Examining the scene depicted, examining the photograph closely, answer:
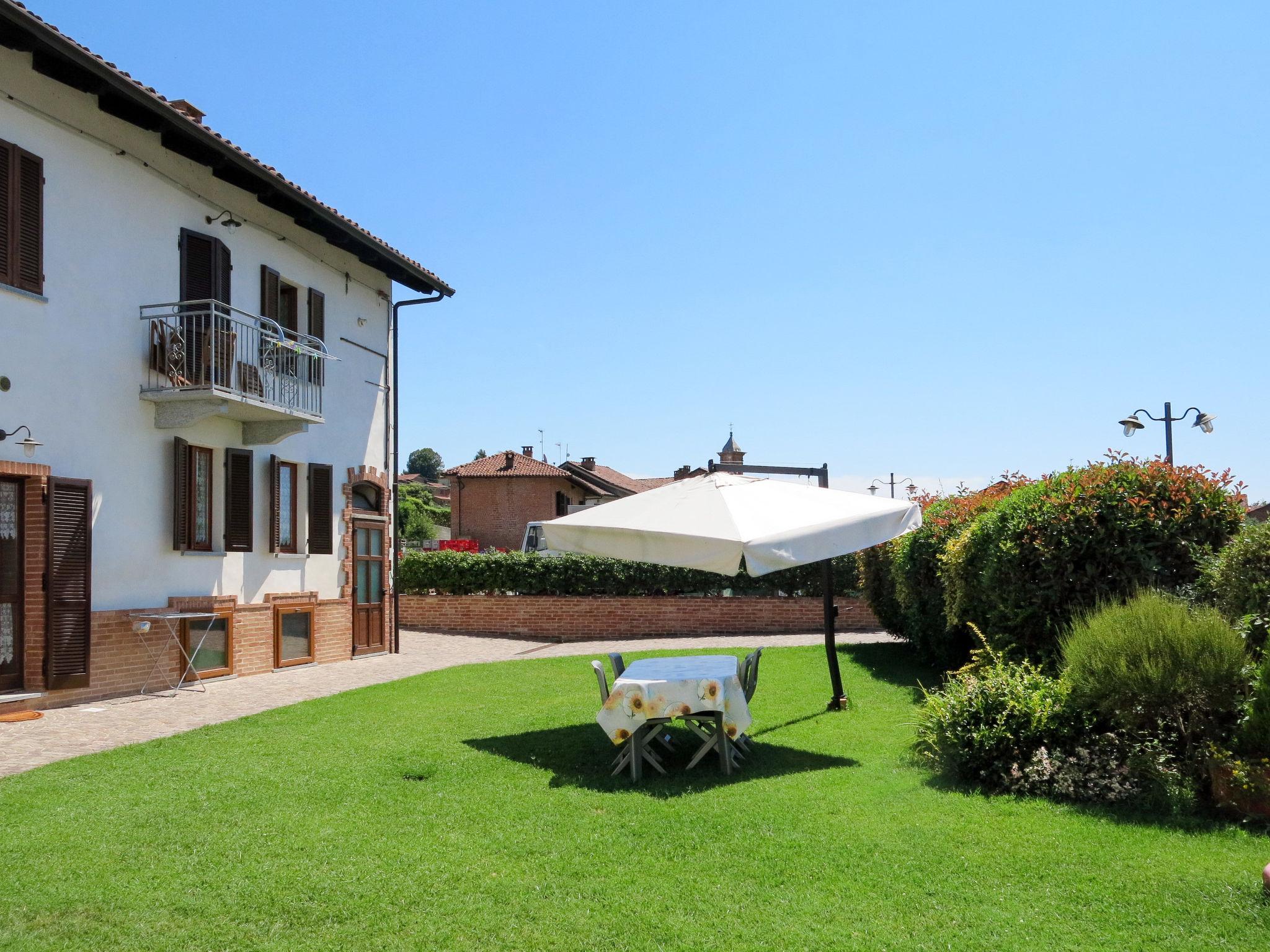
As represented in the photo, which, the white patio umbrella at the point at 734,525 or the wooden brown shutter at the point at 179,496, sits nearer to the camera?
the white patio umbrella at the point at 734,525

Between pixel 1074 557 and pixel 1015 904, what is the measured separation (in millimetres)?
4102

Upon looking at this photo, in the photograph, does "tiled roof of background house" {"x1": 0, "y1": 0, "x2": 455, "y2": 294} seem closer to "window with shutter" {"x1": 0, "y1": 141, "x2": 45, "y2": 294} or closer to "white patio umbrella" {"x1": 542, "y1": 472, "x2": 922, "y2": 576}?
"window with shutter" {"x1": 0, "y1": 141, "x2": 45, "y2": 294}

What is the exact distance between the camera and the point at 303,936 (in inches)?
151

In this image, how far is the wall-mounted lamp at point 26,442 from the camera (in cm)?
966

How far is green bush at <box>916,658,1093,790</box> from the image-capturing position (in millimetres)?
5852

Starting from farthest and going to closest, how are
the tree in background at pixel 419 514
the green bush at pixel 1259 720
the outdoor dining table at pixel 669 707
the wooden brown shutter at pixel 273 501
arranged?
the tree in background at pixel 419 514 < the wooden brown shutter at pixel 273 501 < the outdoor dining table at pixel 669 707 < the green bush at pixel 1259 720

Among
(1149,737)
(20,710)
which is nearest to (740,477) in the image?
(1149,737)

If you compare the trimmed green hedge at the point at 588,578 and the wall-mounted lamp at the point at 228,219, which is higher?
the wall-mounted lamp at the point at 228,219

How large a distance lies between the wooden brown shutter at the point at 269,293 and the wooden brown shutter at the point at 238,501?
202 centimetres

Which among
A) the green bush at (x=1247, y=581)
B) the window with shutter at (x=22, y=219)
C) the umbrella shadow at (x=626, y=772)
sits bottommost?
the umbrella shadow at (x=626, y=772)

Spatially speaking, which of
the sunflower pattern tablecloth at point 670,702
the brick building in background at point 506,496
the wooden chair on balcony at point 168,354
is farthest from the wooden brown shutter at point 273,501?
the brick building in background at point 506,496

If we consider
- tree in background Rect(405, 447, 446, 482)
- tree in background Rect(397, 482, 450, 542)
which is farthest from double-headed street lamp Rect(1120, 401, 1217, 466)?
tree in background Rect(405, 447, 446, 482)

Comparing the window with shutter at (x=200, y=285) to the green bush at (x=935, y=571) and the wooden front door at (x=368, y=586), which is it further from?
the green bush at (x=935, y=571)

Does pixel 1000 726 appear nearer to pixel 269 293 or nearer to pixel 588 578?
pixel 269 293
